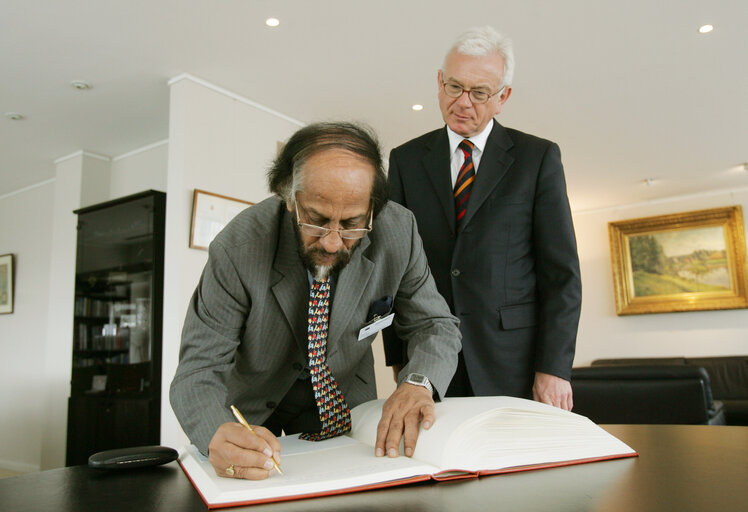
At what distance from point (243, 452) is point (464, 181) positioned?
111 centimetres

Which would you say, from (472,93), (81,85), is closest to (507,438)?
(472,93)

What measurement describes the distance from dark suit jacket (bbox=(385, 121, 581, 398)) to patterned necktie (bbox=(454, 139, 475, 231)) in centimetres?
3

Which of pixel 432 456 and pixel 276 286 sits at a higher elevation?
pixel 276 286

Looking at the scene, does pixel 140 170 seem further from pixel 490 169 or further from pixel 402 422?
pixel 402 422

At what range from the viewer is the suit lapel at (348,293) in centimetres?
116

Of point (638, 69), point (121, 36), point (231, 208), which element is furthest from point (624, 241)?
point (121, 36)

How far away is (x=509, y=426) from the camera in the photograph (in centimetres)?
86

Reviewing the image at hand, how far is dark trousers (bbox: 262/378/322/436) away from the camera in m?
1.28

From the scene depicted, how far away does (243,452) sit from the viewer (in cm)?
79

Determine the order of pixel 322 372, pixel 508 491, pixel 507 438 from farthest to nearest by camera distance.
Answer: pixel 322 372 < pixel 507 438 < pixel 508 491

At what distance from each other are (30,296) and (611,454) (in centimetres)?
699

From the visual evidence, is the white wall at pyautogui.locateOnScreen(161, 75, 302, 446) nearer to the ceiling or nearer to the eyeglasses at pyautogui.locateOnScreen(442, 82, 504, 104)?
the ceiling

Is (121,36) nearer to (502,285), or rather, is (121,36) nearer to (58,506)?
(502,285)

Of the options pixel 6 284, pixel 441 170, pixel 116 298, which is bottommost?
pixel 116 298
